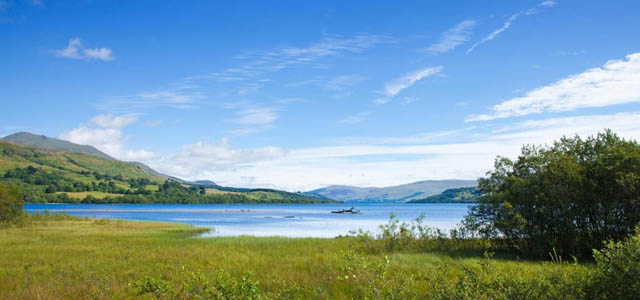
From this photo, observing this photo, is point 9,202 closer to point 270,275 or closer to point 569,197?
point 270,275

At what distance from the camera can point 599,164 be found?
763 inches

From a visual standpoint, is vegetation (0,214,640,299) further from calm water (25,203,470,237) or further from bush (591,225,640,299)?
calm water (25,203,470,237)

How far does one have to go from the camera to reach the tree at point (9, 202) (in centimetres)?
4323

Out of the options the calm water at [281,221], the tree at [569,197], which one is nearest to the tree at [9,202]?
the calm water at [281,221]

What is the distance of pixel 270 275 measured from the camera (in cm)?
1709

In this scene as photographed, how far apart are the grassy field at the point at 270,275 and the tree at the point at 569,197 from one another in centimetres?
221

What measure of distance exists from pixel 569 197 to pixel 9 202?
171 feet

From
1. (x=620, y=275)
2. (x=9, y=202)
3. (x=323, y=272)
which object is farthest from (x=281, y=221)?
(x=620, y=275)

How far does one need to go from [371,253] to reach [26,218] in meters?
45.1

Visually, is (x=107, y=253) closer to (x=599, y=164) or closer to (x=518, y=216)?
(x=518, y=216)

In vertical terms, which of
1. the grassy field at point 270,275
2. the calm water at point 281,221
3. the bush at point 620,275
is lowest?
the calm water at point 281,221

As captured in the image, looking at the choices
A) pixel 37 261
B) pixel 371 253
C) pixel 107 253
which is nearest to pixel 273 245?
pixel 371 253

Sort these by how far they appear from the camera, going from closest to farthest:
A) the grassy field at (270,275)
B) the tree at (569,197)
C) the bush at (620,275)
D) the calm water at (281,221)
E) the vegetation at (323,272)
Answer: the bush at (620,275) < the vegetation at (323,272) < the grassy field at (270,275) < the tree at (569,197) < the calm water at (281,221)

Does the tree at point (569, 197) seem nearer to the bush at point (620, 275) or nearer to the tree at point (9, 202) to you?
the bush at point (620, 275)
